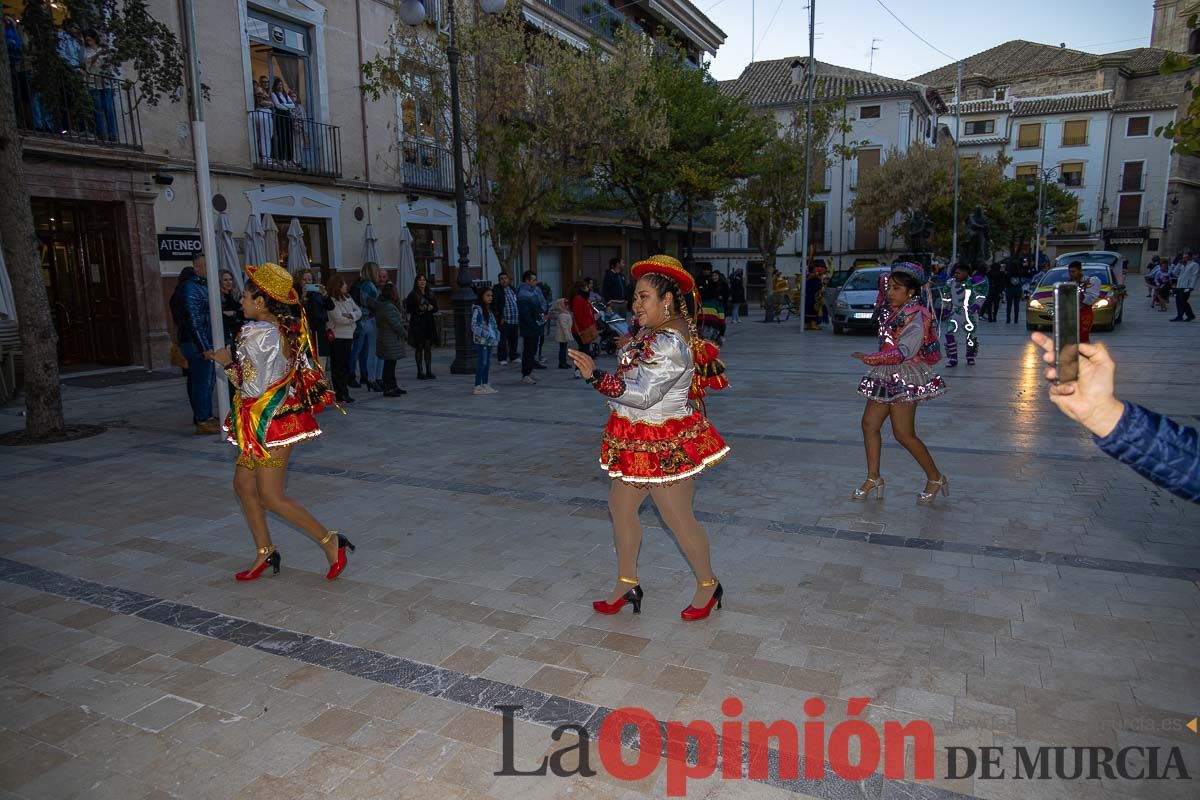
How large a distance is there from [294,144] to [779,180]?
Result: 58.0ft

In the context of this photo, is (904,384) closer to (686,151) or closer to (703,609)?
(703,609)

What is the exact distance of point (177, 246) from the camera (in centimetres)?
1316

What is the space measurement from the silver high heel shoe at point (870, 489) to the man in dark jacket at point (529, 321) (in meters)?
7.01

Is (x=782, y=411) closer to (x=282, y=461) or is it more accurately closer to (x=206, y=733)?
(x=282, y=461)

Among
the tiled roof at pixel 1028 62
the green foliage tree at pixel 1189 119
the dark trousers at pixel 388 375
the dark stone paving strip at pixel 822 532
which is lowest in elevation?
the dark stone paving strip at pixel 822 532

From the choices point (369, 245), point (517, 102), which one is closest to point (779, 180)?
point (517, 102)

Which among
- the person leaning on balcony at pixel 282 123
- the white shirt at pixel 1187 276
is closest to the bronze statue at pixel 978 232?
the white shirt at pixel 1187 276

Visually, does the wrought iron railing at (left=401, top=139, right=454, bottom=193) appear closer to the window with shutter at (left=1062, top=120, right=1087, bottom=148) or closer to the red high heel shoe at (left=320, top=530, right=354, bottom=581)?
the red high heel shoe at (left=320, top=530, right=354, bottom=581)

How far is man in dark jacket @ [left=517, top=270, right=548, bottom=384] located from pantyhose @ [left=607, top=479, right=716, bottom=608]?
8305mm

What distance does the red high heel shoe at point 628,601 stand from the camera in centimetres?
408

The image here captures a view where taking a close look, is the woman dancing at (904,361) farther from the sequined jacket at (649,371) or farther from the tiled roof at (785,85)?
the tiled roof at (785,85)

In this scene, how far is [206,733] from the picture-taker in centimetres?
313

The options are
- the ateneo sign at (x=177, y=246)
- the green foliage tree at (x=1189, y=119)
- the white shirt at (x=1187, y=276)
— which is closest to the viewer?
the green foliage tree at (x=1189, y=119)

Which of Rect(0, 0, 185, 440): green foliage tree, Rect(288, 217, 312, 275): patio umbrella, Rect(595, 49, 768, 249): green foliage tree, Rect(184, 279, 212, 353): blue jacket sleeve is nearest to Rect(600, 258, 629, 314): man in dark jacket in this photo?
Rect(595, 49, 768, 249): green foliage tree
